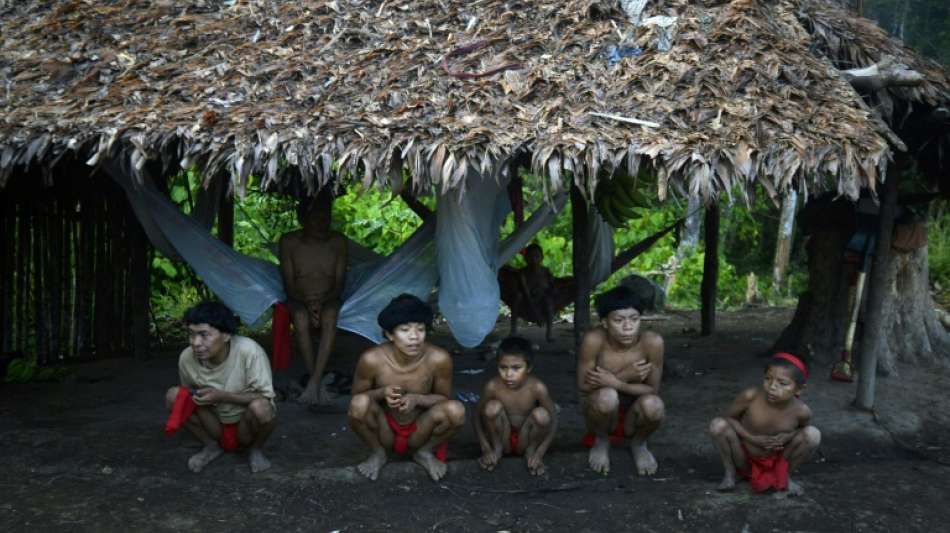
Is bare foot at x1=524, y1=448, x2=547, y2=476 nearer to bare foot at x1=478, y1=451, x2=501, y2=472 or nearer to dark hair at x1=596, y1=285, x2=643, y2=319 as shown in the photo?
bare foot at x1=478, y1=451, x2=501, y2=472

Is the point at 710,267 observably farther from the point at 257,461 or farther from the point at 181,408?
the point at 181,408

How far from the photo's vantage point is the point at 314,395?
224 inches

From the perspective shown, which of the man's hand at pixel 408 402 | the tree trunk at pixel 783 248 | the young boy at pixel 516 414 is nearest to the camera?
the man's hand at pixel 408 402

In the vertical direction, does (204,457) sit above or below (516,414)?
below

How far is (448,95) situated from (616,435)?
189 cm

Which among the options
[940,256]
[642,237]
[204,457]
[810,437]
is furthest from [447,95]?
[940,256]

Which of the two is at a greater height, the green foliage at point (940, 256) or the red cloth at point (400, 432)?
the green foliage at point (940, 256)

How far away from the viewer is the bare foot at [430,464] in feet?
14.6

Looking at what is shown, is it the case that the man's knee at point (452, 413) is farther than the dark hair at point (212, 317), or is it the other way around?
the man's knee at point (452, 413)

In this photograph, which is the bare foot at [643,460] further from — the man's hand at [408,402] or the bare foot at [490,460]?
the man's hand at [408,402]

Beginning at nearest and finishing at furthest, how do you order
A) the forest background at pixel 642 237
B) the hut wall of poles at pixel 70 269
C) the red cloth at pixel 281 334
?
the red cloth at pixel 281 334 → the hut wall of poles at pixel 70 269 → the forest background at pixel 642 237

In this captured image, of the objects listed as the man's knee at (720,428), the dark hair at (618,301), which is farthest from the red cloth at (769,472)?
the dark hair at (618,301)

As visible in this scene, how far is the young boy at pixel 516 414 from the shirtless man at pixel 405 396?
0.19 meters

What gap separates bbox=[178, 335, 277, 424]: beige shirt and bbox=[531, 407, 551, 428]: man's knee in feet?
4.01
